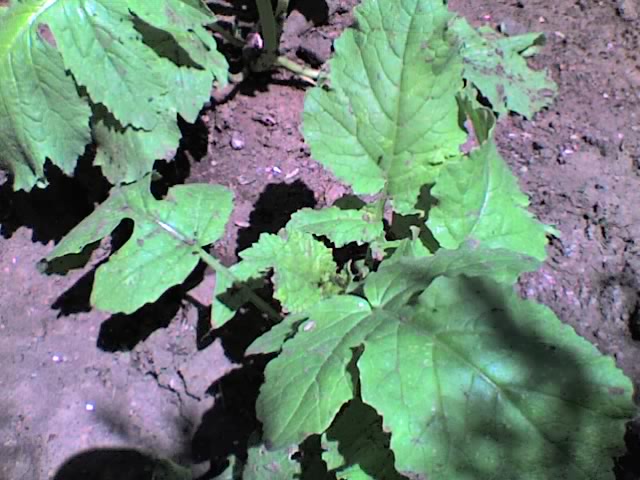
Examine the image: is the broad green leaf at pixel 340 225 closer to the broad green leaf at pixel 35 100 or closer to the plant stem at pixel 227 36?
the broad green leaf at pixel 35 100

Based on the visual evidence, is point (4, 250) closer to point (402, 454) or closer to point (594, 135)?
point (402, 454)

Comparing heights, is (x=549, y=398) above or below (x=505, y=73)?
above

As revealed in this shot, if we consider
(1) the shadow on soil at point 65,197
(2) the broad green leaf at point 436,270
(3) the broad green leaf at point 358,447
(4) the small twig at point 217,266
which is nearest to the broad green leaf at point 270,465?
A: (3) the broad green leaf at point 358,447

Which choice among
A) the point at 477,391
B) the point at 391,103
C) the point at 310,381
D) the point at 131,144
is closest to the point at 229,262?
the point at 131,144

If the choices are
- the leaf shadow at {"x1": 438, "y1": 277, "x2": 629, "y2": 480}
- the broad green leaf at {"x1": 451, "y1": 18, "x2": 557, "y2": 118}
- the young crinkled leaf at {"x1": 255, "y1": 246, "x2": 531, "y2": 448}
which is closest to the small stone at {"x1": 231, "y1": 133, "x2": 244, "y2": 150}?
the broad green leaf at {"x1": 451, "y1": 18, "x2": 557, "y2": 118}

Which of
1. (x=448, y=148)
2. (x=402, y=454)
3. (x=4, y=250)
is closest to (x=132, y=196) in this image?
(x=4, y=250)

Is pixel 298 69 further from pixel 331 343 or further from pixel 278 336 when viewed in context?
pixel 331 343
